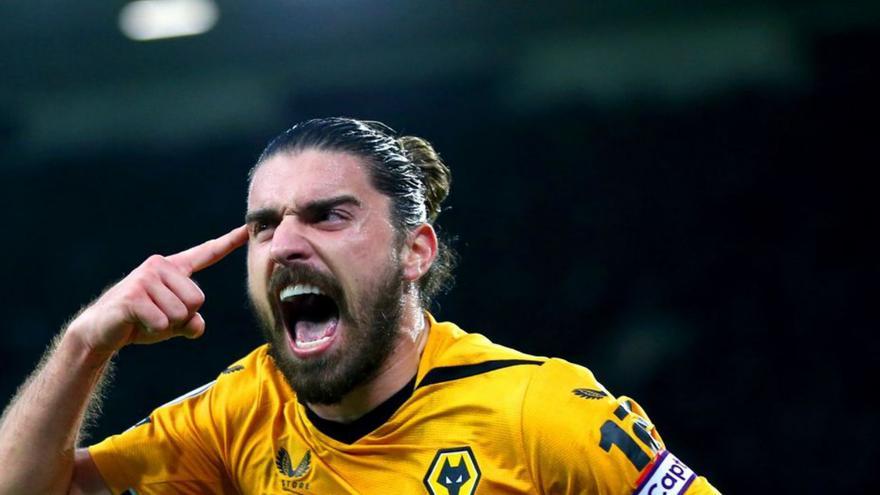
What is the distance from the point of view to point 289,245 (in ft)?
6.73

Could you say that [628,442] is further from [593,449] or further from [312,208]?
[312,208]

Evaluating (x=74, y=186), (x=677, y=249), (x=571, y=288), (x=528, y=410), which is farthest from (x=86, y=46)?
(x=528, y=410)

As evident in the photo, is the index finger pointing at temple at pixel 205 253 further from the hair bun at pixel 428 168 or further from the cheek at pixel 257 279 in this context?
the hair bun at pixel 428 168

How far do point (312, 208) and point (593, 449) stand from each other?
741mm

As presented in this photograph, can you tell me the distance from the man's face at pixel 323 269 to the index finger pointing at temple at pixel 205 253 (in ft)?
0.12

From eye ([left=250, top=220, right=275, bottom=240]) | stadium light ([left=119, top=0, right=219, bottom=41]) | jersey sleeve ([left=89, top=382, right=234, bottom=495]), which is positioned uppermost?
stadium light ([left=119, top=0, right=219, bottom=41])

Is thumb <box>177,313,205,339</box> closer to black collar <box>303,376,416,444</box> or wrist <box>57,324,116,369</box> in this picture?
wrist <box>57,324,116,369</box>

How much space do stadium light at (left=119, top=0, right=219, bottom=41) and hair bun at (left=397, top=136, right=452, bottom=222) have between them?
323 centimetres

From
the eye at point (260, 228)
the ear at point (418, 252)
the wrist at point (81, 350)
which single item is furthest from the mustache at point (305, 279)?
the wrist at point (81, 350)

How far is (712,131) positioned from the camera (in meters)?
4.84

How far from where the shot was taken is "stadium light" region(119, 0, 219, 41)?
17.5 feet

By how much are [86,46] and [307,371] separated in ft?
12.8

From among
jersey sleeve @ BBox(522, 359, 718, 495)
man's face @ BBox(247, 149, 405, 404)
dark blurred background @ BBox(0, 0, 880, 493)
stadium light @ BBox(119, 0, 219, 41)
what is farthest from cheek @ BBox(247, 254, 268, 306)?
stadium light @ BBox(119, 0, 219, 41)

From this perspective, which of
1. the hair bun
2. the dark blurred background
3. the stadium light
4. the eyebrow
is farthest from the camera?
the stadium light
